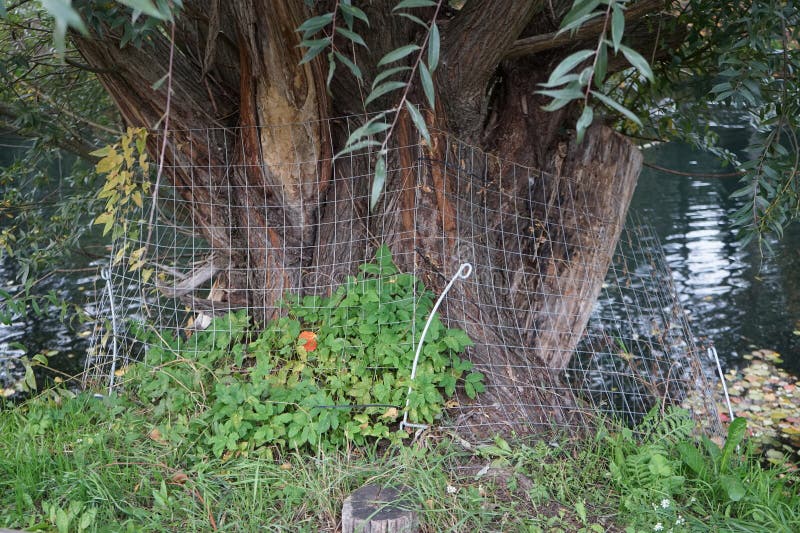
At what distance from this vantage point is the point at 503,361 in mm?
3355

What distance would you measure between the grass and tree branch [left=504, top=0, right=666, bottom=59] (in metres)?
1.81

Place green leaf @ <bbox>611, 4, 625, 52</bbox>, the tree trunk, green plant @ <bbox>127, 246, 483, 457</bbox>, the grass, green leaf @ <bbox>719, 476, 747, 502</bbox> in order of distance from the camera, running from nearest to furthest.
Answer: green leaf @ <bbox>611, 4, 625, 52</bbox>, the grass, green leaf @ <bbox>719, 476, 747, 502</bbox>, green plant @ <bbox>127, 246, 483, 457</bbox>, the tree trunk

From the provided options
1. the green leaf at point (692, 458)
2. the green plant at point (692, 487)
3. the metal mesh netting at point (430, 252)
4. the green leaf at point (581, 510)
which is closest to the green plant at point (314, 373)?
the metal mesh netting at point (430, 252)

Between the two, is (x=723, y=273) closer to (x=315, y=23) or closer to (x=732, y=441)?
(x=732, y=441)

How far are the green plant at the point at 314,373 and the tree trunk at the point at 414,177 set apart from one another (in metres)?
0.21

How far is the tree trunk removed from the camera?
128 inches

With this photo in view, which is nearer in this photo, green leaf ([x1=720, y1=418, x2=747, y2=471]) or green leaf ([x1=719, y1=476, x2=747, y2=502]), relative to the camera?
green leaf ([x1=719, y1=476, x2=747, y2=502])

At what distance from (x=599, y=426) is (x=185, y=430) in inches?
72.5

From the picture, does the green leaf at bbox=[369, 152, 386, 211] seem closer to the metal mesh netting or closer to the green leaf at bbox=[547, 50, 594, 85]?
the green leaf at bbox=[547, 50, 594, 85]

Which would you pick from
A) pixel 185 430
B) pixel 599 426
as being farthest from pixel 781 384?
pixel 185 430

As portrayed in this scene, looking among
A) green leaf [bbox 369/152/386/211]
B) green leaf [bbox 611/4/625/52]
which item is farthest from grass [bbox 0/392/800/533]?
green leaf [bbox 611/4/625/52]

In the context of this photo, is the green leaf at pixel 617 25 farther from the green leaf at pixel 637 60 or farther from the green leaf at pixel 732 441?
the green leaf at pixel 732 441

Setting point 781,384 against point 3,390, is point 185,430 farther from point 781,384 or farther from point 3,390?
point 781,384

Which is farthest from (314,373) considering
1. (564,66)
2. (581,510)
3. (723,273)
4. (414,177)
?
(723,273)
